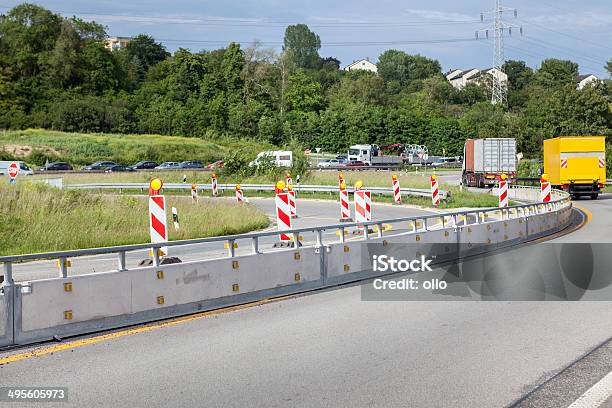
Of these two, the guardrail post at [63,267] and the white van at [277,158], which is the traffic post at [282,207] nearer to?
the guardrail post at [63,267]

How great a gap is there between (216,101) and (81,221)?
82.8m

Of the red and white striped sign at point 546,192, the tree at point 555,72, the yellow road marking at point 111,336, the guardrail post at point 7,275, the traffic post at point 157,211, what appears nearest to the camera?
the yellow road marking at point 111,336

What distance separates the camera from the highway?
673 cm

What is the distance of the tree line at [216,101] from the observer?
10100 centimetres

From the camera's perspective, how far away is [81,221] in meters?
23.5

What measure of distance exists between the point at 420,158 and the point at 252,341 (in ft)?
277

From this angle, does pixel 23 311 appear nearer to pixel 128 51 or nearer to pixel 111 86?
pixel 111 86

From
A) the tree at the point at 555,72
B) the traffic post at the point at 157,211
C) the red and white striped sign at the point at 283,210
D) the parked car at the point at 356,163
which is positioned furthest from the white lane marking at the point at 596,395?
the tree at the point at 555,72

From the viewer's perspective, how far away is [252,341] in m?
8.95

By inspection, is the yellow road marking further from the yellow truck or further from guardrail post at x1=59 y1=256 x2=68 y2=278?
the yellow truck

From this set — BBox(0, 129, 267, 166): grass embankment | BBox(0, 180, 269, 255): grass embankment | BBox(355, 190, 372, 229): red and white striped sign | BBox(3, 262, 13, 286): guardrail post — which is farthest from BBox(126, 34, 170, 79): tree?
BBox(3, 262, 13, 286): guardrail post

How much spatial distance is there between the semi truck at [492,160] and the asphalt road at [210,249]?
17119 mm

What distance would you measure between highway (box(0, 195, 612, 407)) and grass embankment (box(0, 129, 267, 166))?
75.4 metres

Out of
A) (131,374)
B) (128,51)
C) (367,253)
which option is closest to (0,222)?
(367,253)
